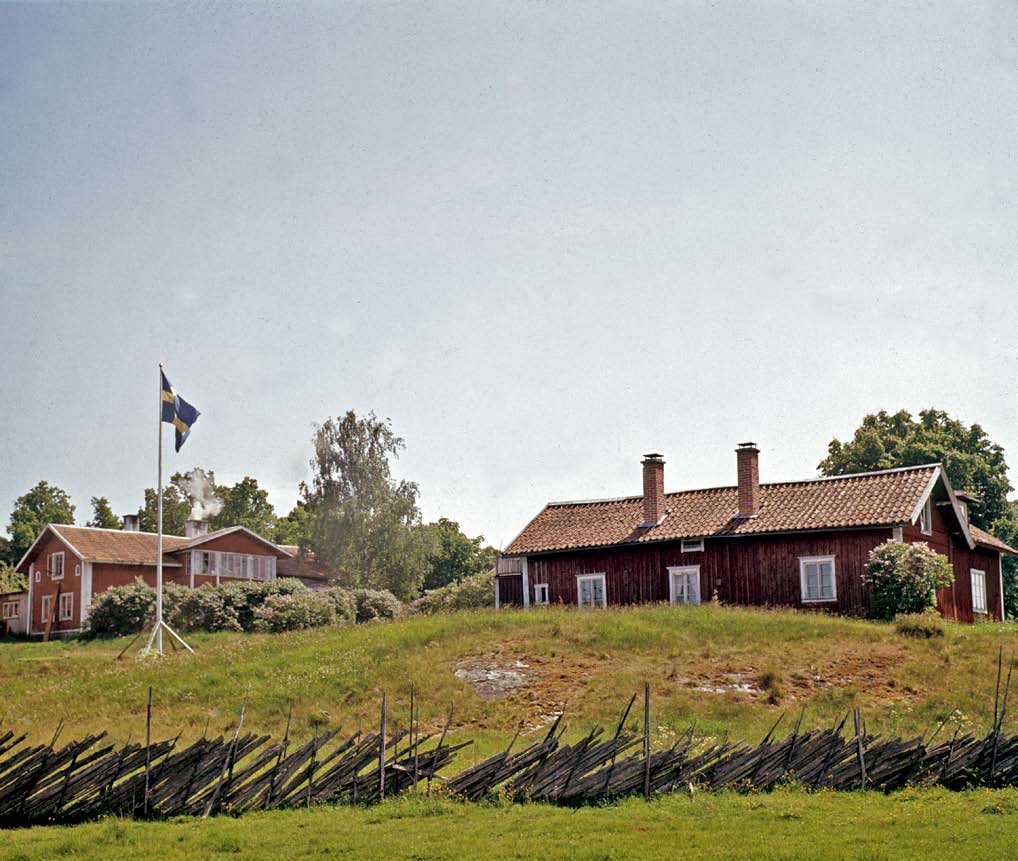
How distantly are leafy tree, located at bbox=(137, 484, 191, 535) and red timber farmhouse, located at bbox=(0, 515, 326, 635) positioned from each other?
84.9 ft

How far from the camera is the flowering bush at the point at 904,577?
1431 inches

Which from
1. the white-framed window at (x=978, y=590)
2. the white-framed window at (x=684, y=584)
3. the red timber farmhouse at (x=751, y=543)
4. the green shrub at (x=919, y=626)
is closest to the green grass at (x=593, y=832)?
the green shrub at (x=919, y=626)

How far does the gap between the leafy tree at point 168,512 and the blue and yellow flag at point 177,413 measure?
51.2 metres

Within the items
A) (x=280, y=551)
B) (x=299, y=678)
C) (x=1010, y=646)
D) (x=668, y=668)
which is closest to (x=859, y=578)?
(x=1010, y=646)

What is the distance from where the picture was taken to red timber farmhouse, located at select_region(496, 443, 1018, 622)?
39188 millimetres

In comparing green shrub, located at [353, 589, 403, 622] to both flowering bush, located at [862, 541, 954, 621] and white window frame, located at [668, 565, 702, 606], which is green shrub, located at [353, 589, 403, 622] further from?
flowering bush, located at [862, 541, 954, 621]

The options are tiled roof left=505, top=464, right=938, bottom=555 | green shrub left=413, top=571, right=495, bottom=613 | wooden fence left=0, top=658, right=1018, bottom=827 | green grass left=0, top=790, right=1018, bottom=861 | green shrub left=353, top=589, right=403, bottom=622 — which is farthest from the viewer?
green shrub left=353, top=589, right=403, bottom=622

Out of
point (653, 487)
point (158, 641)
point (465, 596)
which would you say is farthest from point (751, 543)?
point (158, 641)

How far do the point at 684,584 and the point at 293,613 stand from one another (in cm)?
1652

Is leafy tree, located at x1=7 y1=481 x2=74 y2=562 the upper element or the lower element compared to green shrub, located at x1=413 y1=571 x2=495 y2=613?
upper

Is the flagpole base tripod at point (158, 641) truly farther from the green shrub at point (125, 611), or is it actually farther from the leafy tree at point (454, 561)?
the leafy tree at point (454, 561)

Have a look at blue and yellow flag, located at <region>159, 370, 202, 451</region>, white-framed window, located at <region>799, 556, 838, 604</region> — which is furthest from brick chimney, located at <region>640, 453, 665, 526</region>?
blue and yellow flag, located at <region>159, 370, 202, 451</region>

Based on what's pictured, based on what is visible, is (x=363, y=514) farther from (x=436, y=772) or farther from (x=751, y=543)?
(x=436, y=772)

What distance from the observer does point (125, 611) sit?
51812 mm
